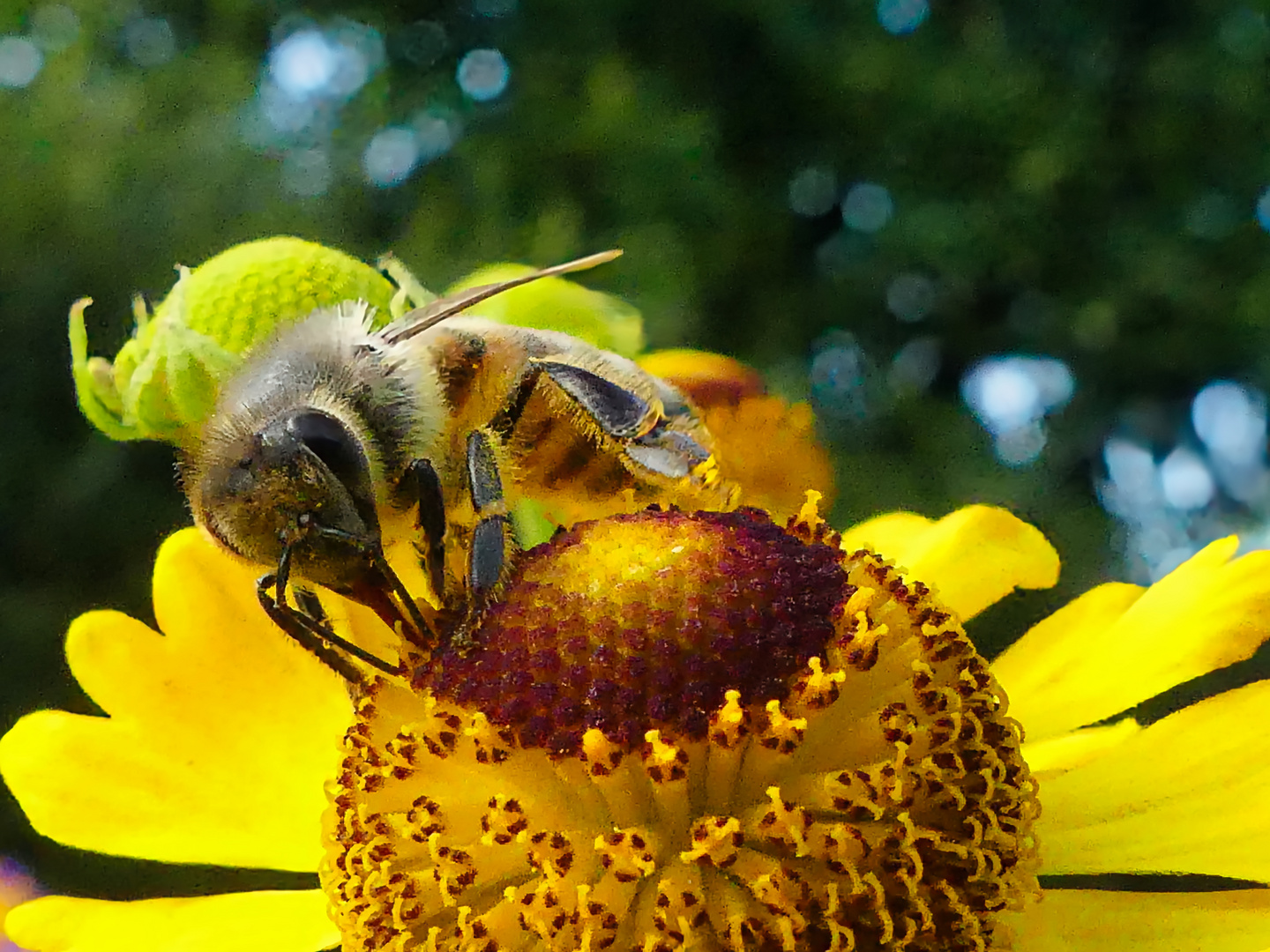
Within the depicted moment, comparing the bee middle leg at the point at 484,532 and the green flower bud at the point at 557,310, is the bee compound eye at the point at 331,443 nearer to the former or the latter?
the bee middle leg at the point at 484,532

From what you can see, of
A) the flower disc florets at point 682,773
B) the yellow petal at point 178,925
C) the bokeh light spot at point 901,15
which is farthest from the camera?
the bokeh light spot at point 901,15

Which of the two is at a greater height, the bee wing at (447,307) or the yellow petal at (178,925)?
the bee wing at (447,307)

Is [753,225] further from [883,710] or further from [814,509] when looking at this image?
[883,710]

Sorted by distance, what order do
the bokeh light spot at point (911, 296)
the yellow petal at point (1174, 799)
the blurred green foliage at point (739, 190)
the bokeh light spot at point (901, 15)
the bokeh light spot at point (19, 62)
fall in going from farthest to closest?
the bokeh light spot at point (911, 296) → the bokeh light spot at point (19, 62) → the bokeh light spot at point (901, 15) → the blurred green foliage at point (739, 190) → the yellow petal at point (1174, 799)

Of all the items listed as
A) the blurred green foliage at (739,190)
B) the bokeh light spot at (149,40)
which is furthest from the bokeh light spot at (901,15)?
the bokeh light spot at (149,40)

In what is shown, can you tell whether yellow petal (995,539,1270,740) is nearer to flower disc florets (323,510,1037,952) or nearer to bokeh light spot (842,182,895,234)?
flower disc florets (323,510,1037,952)

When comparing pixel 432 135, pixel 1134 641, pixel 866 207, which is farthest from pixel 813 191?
pixel 1134 641
